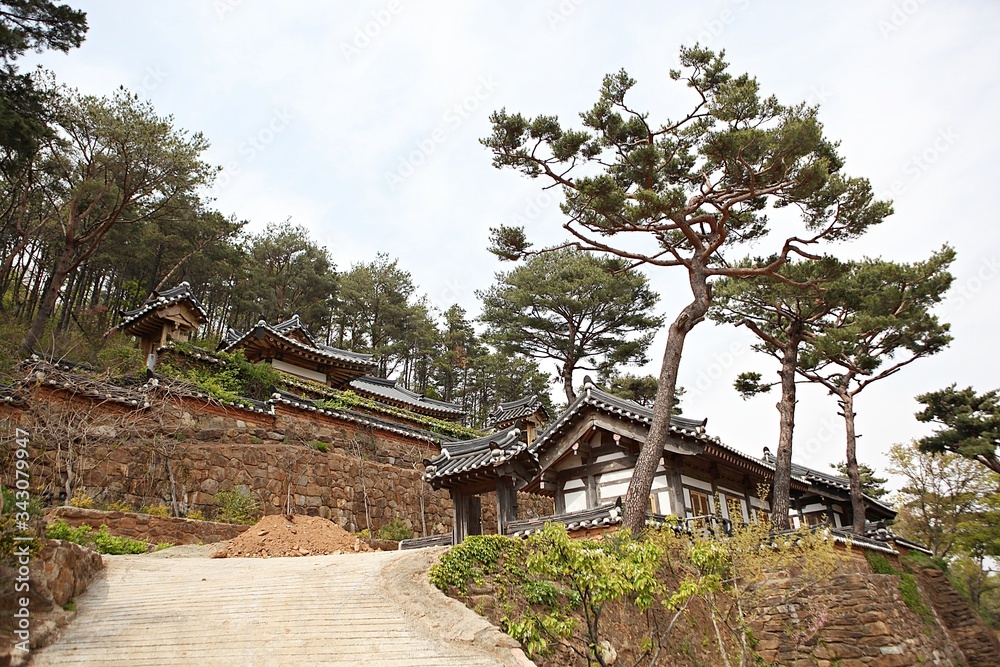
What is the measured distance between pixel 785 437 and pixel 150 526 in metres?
17.3

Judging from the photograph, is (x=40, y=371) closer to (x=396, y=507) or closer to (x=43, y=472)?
(x=43, y=472)

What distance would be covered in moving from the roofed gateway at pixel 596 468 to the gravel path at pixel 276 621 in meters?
5.59

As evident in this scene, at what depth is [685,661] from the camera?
11922mm

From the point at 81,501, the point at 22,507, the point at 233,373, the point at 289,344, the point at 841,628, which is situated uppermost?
the point at 289,344

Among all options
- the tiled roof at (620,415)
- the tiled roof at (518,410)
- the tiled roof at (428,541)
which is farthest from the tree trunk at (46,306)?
the tiled roof at (518,410)

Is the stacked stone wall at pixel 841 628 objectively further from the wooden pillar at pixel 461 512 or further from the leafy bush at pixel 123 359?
the leafy bush at pixel 123 359

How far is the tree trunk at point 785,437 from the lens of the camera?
17.0 m

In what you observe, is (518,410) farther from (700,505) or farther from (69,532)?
(69,532)

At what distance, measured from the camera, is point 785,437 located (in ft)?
58.3

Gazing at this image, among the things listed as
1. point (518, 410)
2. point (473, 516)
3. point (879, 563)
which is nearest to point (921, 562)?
point (879, 563)

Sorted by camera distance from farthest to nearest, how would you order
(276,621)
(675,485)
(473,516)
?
(473,516)
(675,485)
(276,621)

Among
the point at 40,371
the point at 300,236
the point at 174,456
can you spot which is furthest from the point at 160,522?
the point at 300,236

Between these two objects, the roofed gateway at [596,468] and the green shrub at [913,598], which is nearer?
the green shrub at [913,598]

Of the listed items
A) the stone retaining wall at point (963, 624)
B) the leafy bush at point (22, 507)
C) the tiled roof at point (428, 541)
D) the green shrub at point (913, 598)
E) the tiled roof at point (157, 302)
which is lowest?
the stone retaining wall at point (963, 624)
